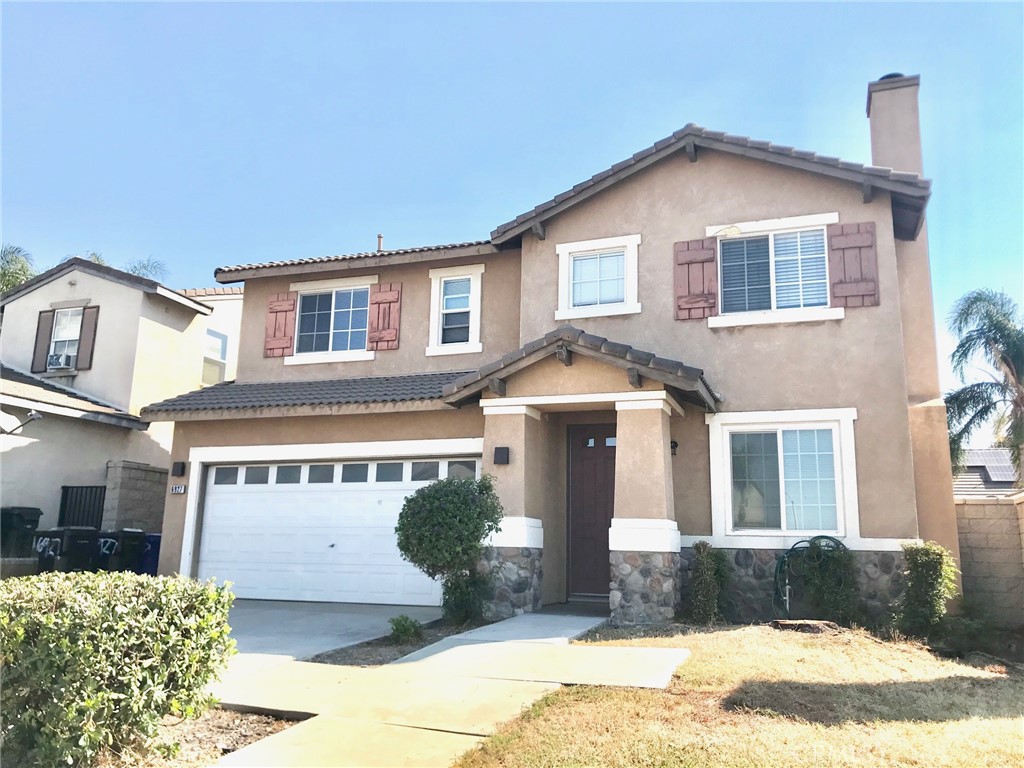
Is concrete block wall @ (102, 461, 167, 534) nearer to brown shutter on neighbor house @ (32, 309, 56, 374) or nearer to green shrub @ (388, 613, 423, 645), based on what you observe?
brown shutter on neighbor house @ (32, 309, 56, 374)

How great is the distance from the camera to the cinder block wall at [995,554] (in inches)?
471

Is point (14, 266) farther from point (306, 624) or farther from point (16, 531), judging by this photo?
point (306, 624)

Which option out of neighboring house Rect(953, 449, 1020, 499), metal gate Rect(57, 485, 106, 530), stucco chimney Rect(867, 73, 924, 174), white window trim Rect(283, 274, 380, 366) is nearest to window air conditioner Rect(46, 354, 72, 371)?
metal gate Rect(57, 485, 106, 530)

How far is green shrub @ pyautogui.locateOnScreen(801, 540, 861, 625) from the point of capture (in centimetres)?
1046

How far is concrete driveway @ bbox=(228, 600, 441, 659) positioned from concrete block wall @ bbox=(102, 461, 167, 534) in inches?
157

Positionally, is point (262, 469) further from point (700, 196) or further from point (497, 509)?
point (700, 196)

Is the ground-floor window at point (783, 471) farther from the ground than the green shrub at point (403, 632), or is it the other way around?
the ground-floor window at point (783, 471)

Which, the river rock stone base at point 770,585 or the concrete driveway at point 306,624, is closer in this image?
the concrete driveway at point 306,624

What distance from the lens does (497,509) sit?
10828 millimetres

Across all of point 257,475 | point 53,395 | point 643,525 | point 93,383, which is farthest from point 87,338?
point 643,525

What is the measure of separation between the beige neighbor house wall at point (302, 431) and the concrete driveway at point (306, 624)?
204 centimetres

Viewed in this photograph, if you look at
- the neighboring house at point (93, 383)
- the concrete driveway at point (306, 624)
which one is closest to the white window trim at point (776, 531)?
the concrete driveway at point (306, 624)

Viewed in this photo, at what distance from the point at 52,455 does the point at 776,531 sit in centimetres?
1384

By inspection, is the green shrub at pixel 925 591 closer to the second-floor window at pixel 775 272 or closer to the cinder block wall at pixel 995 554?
the cinder block wall at pixel 995 554
